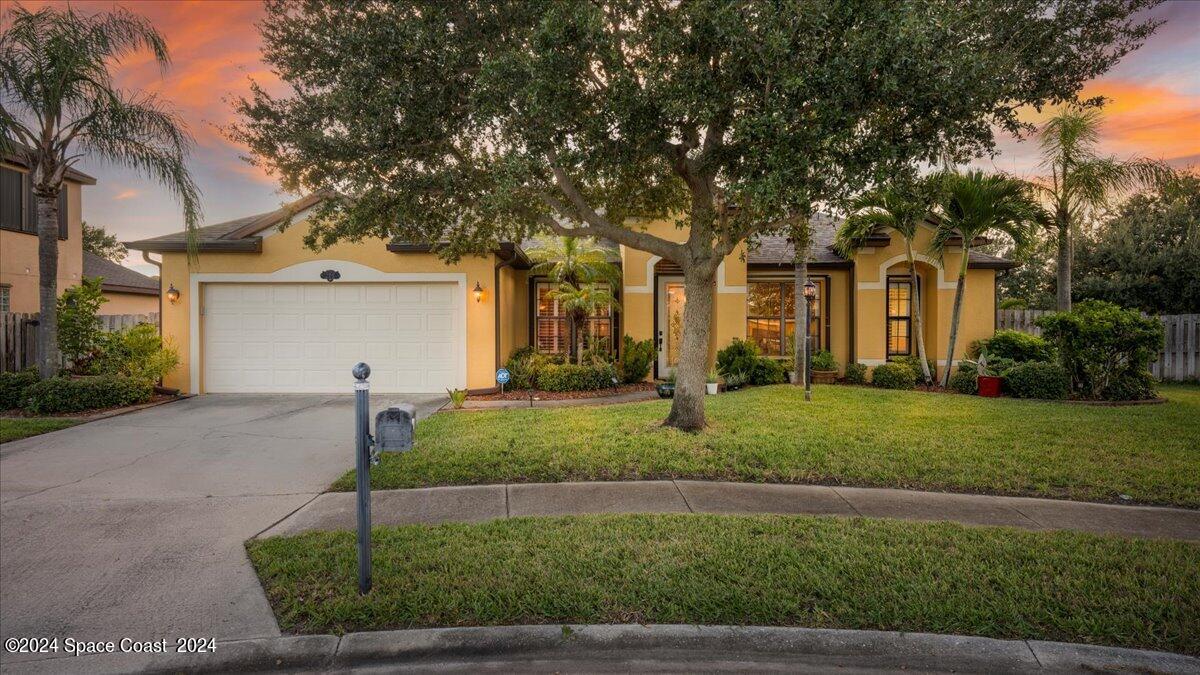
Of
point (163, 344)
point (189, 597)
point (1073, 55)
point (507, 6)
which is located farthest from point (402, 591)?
point (163, 344)

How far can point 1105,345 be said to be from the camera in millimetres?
10273

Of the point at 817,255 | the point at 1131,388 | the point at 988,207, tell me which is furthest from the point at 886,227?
the point at 1131,388

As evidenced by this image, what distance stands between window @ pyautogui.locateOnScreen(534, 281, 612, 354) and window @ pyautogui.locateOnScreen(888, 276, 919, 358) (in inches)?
286

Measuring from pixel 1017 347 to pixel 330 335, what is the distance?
1558 cm

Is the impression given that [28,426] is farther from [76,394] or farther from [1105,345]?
[1105,345]

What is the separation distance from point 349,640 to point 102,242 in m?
44.3

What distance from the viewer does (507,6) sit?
21.5 feet

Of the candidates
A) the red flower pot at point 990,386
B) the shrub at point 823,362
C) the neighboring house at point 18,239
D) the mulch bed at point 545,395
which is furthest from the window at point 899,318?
the neighboring house at point 18,239

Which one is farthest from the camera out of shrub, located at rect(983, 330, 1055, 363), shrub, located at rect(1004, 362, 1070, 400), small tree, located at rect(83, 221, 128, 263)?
small tree, located at rect(83, 221, 128, 263)

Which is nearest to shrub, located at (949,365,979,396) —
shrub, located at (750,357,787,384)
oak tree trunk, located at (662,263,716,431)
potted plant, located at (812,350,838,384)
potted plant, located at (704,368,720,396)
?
potted plant, located at (812,350,838,384)

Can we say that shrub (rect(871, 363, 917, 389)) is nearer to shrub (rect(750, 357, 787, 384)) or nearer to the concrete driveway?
shrub (rect(750, 357, 787, 384))

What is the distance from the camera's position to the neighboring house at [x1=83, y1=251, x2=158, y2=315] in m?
19.4

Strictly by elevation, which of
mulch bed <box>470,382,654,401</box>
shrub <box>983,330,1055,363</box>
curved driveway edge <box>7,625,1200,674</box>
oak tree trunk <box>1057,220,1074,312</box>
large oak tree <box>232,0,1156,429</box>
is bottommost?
curved driveway edge <box>7,625,1200,674</box>

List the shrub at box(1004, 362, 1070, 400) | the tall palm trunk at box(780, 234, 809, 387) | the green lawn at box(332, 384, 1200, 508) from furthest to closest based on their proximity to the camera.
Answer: the tall palm trunk at box(780, 234, 809, 387), the shrub at box(1004, 362, 1070, 400), the green lawn at box(332, 384, 1200, 508)
